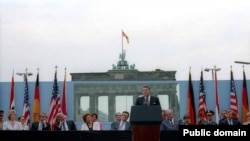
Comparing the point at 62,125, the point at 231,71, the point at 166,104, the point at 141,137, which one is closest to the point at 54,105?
the point at 166,104

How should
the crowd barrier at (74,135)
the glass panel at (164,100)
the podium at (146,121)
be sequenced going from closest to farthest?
the podium at (146,121) < the crowd barrier at (74,135) < the glass panel at (164,100)

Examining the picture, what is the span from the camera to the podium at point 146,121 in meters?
5.62

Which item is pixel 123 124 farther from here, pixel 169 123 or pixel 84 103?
pixel 84 103

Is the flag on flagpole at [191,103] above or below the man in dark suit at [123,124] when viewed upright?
above

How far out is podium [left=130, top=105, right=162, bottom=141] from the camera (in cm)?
562

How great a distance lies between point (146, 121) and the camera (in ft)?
18.6

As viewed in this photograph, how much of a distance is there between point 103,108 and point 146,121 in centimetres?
1430

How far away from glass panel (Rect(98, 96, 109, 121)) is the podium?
13.6 meters

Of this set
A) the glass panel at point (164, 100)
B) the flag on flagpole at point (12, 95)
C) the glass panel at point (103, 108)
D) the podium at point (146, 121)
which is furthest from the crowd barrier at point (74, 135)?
the glass panel at point (164, 100)

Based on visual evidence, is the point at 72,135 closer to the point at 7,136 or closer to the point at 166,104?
the point at 7,136

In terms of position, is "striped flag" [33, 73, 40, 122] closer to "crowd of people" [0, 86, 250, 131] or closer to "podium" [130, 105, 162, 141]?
"crowd of people" [0, 86, 250, 131]

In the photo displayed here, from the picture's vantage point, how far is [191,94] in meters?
19.2

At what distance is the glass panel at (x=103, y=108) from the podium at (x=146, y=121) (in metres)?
13.6

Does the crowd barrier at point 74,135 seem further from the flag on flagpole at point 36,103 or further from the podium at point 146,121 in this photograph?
the flag on flagpole at point 36,103
